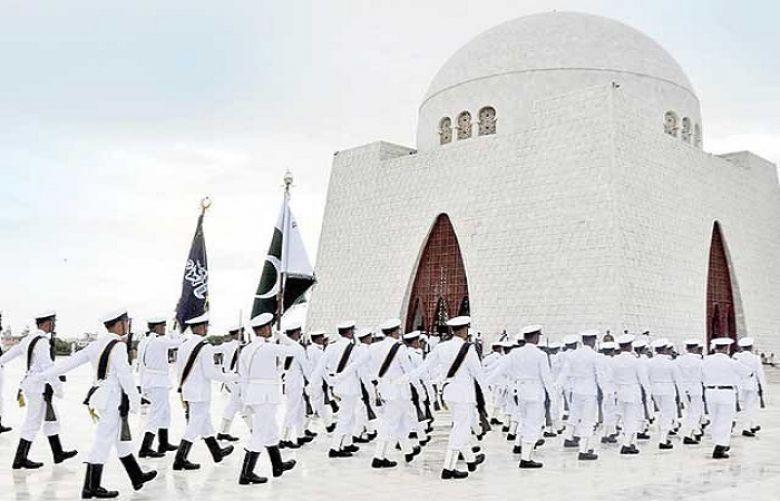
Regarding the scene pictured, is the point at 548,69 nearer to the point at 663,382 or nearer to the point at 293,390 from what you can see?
the point at 663,382

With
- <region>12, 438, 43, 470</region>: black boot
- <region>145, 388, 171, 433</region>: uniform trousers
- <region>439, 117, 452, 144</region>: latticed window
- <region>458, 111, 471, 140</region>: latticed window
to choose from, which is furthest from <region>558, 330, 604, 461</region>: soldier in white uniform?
<region>439, 117, 452, 144</region>: latticed window

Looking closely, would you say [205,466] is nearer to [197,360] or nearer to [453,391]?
[197,360]

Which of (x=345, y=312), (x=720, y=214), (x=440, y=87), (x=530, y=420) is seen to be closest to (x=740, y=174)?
(x=720, y=214)

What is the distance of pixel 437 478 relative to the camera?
7.39 metres

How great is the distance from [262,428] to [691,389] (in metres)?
6.13

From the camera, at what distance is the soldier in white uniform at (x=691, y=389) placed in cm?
1042

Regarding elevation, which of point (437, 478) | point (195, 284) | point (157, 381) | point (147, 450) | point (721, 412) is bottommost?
point (437, 478)

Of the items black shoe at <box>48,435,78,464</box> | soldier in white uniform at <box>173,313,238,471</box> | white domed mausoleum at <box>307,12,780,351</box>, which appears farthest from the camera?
white domed mausoleum at <box>307,12,780,351</box>

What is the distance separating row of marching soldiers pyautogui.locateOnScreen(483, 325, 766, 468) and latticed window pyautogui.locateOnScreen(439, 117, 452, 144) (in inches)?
562

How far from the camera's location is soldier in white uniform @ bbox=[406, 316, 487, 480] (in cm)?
738

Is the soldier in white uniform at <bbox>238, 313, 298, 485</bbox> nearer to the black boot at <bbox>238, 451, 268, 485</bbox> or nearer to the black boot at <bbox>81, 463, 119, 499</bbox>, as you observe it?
the black boot at <bbox>238, 451, 268, 485</bbox>

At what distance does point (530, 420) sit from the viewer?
27.4 feet

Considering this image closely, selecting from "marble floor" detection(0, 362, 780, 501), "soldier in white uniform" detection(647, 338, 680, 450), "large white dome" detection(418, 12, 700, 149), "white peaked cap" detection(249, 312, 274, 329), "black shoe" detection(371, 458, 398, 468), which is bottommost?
"marble floor" detection(0, 362, 780, 501)

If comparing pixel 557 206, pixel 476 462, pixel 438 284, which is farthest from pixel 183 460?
pixel 438 284
